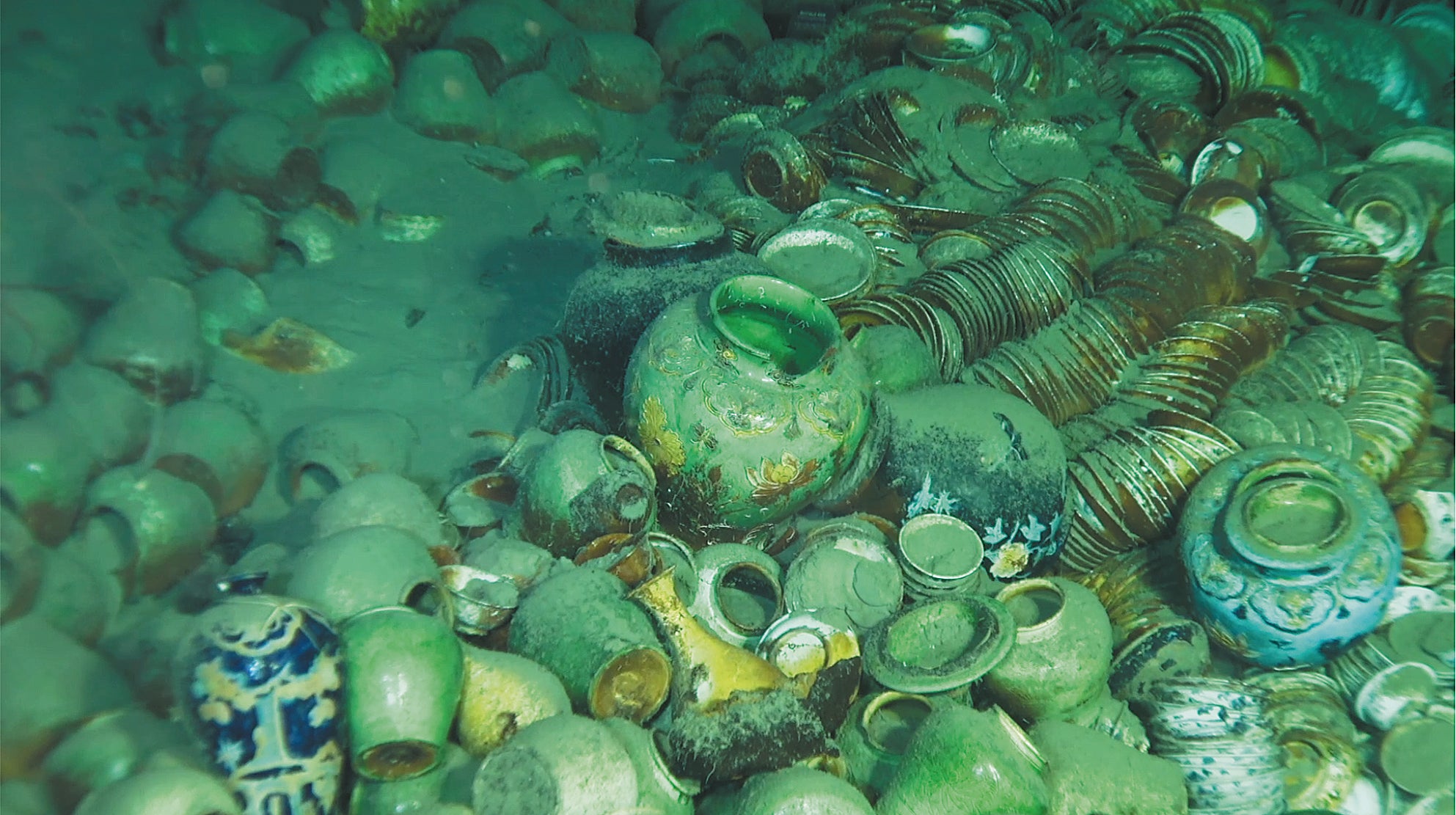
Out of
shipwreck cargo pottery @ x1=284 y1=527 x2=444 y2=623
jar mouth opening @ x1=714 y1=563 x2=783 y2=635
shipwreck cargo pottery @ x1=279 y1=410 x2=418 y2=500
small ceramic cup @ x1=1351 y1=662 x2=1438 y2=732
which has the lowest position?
small ceramic cup @ x1=1351 y1=662 x2=1438 y2=732

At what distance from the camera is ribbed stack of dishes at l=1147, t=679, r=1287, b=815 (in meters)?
2.66

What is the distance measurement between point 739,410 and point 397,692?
56.2 inches

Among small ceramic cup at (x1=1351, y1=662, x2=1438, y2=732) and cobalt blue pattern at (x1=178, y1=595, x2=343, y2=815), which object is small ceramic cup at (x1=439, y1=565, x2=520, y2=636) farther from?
small ceramic cup at (x1=1351, y1=662, x2=1438, y2=732)

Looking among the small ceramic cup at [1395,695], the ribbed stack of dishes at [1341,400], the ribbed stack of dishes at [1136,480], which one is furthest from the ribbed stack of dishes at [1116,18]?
the small ceramic cup at [1395,695]

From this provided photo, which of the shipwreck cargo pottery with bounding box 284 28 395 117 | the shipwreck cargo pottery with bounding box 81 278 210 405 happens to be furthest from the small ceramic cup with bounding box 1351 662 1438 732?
the shipwreck cargo pottery with bounding box 284 28 395 117

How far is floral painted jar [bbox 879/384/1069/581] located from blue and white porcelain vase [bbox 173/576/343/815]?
7.10 feet

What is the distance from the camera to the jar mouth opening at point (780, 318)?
129 inches

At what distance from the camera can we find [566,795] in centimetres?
204

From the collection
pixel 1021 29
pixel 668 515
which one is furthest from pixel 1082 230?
pixel 668 515

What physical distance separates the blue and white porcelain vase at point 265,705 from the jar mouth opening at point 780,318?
172 centimetres

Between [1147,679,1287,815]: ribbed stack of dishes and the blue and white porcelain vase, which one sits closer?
the blue and white porcelain vase

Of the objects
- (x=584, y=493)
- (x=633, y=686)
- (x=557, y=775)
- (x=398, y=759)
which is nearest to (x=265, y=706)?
(x=398, y=759)

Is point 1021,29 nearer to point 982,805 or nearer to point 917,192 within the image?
point 917,192

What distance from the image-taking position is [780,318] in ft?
11.2
